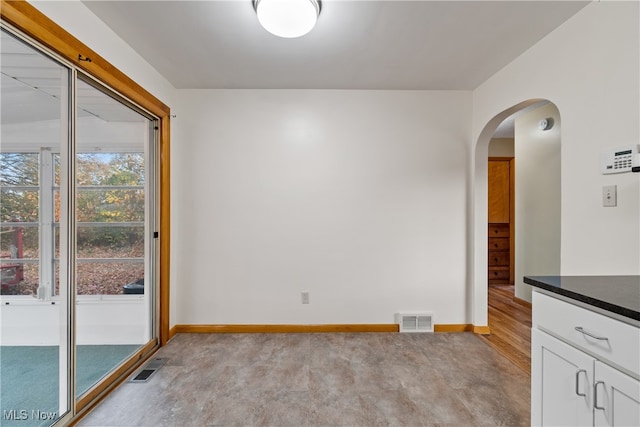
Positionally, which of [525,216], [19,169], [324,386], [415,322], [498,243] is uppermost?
[19,169]

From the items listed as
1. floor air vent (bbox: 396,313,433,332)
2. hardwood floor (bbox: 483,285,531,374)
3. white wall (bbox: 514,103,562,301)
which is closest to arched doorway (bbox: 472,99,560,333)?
white wall (bbox: 514,103,562,301)

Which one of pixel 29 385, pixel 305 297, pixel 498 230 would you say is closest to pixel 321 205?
pixel 305 297

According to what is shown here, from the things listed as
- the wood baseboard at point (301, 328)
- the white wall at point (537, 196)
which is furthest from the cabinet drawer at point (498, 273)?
the wood baseboard at point (301, 328)

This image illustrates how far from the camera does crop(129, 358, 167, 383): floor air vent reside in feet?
6.87

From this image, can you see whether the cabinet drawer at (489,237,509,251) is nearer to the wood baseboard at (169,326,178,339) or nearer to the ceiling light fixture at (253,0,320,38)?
the ceiling light fixture at (253,0,320,38)

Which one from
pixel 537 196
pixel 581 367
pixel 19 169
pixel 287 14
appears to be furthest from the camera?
pixel 537 196

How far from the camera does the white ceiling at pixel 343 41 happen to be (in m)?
1.74

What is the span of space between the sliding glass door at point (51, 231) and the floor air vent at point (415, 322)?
2.52m

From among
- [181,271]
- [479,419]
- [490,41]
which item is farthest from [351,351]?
[490,41]

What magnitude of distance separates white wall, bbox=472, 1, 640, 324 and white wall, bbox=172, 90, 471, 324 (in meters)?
1.09

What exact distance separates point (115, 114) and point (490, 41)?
3.02 m

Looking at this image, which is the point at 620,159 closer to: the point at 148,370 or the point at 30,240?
the point at 30,240

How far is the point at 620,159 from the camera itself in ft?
4.91

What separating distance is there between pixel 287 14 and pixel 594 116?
6.36 ft
